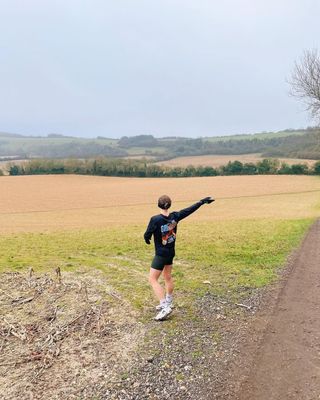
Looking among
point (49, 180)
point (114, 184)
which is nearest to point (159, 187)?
point (114, 184)

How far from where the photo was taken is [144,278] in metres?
12.9

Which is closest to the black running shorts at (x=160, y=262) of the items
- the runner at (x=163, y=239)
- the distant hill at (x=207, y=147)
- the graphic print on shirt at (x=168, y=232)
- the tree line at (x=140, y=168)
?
the runner at (x=163, y=239)

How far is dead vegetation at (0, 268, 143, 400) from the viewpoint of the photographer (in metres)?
6.53

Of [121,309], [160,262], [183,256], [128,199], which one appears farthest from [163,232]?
[128,199]

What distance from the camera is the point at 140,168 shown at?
8188 centimetres

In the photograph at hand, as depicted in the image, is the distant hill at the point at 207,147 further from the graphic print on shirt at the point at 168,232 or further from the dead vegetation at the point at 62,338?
the graphic print on shirt at the point at 168,232

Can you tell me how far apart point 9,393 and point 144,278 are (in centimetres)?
681

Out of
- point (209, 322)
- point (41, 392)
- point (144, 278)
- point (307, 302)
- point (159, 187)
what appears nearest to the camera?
point (41, 392)

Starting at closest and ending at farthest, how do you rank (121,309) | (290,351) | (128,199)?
1. (290,351)
2. (121,309)
3. (128,199)

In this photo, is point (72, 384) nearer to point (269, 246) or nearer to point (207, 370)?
point (207, 370)

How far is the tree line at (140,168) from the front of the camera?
77.3 m

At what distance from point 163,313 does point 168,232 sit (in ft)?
6.01

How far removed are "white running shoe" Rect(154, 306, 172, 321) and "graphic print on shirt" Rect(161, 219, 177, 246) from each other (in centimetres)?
151

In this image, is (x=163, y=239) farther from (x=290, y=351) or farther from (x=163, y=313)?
(x=290, y=351)
